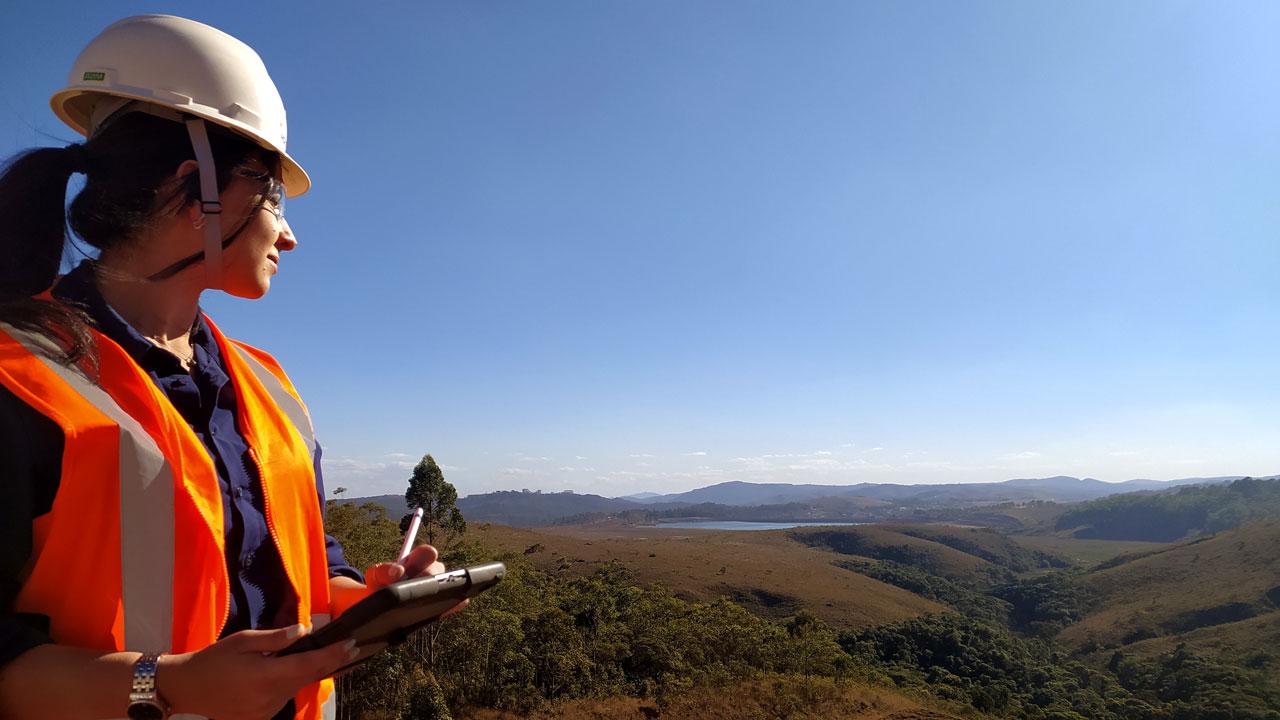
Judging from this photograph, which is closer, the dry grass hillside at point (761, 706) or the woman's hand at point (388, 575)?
the woman's hand at point (388, 575)

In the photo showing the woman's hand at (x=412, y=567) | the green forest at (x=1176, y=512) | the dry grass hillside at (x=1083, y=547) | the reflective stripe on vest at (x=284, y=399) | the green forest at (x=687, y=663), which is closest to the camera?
the woman's hand at (x=412, y=567)

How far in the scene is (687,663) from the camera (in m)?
31.0

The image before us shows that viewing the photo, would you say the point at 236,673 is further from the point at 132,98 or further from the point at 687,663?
the point at 687,663

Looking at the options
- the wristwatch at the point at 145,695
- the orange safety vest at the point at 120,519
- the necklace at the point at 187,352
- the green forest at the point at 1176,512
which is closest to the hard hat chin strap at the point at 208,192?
the necklace at the point at 187,352

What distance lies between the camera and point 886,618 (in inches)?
3086

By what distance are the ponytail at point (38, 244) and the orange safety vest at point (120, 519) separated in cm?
4

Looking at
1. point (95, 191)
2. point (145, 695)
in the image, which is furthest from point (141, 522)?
point (95, 191)

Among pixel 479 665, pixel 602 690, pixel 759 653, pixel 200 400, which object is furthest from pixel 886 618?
pixel 200 400

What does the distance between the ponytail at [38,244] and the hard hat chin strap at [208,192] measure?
0.26 meters

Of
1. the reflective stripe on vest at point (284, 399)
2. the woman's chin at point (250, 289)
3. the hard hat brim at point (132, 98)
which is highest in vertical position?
the hard hat brim at point (132, 98)

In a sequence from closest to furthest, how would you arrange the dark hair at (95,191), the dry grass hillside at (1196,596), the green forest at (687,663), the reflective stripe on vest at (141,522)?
the reflective stripe on vest at (141,522) → the dark hair at (95,191) → the green forest at (687,663) → the dry grass hillside at (1196,596)

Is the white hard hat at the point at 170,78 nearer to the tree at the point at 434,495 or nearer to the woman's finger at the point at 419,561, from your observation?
the woman's finger at the point at 419,561

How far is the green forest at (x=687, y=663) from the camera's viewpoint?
22.6 metres

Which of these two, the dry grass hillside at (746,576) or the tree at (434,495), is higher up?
the tree at (434,495)
